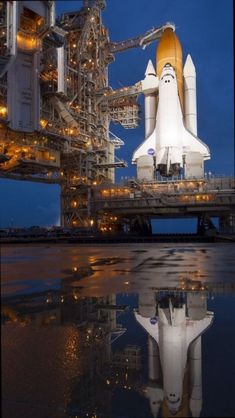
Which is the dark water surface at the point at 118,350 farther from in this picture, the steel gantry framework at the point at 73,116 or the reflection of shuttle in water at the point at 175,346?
the steel gantry framework at the point at 73,116

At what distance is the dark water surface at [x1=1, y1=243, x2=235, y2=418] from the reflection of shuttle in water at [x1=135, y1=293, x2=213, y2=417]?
11mm

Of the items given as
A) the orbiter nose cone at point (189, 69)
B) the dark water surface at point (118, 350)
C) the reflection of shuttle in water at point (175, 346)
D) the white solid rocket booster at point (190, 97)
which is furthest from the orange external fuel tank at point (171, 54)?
the reflection of shuttle in water at point (175, 346)

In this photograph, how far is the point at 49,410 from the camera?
353 cm

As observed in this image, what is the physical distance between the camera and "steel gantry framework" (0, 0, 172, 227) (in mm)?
41062

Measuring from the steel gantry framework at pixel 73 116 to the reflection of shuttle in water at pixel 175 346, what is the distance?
31.8 metres

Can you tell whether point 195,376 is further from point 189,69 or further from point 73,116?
point 189,69

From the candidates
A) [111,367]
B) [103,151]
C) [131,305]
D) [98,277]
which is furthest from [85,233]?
[111,367]

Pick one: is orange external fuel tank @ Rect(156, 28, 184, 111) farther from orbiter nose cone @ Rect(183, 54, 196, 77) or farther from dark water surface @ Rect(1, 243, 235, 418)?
dark water surface @ Rect(1, 243, 235, 418)

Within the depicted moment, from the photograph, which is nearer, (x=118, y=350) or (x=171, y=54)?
(x=118, y=350)

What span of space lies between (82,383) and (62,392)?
259 mm

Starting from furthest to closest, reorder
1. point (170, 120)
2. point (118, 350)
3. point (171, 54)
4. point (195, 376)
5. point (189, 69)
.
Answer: point (189, 69)
point (171, 54)
point (170, 120)
point (118, 350)
point (195, 376)

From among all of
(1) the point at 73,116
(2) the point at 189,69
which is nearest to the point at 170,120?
(2) the point at 189,69

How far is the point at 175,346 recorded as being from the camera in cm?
517

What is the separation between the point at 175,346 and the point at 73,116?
4943 centimetres
